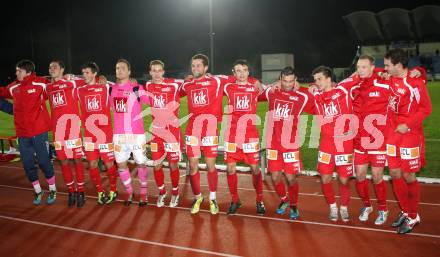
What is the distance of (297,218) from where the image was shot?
6617 mm

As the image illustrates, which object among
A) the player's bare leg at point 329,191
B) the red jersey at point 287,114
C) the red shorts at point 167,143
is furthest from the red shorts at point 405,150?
the red shorts at point 167,143

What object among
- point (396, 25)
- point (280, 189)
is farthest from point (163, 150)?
point (396, 25)

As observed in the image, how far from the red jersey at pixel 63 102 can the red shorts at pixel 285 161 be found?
11.3 feet

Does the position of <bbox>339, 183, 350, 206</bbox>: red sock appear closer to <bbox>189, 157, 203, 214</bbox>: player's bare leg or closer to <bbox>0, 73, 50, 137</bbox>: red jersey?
<bbox>189, 157, 203, 214</bbox>: player's bare leg

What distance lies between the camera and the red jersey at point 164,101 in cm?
713

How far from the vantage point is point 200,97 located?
680 centimetres

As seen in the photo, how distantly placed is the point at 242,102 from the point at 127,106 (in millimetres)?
2011

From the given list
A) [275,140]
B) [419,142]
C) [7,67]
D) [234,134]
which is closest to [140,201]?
[234,134]

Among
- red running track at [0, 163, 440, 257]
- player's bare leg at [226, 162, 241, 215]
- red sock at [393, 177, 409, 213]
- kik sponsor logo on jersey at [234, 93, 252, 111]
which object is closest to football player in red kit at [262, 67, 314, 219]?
kik sponsor logo on jersey at [234, 93, 252, 111]

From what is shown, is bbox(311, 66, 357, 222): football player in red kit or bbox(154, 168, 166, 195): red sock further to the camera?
bbox(154, 168, 166, 195): red sock

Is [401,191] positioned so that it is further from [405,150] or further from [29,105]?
[29,105]

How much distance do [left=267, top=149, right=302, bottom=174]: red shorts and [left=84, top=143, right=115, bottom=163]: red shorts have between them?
283 centimetres

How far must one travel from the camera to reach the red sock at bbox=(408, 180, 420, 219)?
5.64 m

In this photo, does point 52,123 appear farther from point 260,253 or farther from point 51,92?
point 260,253
